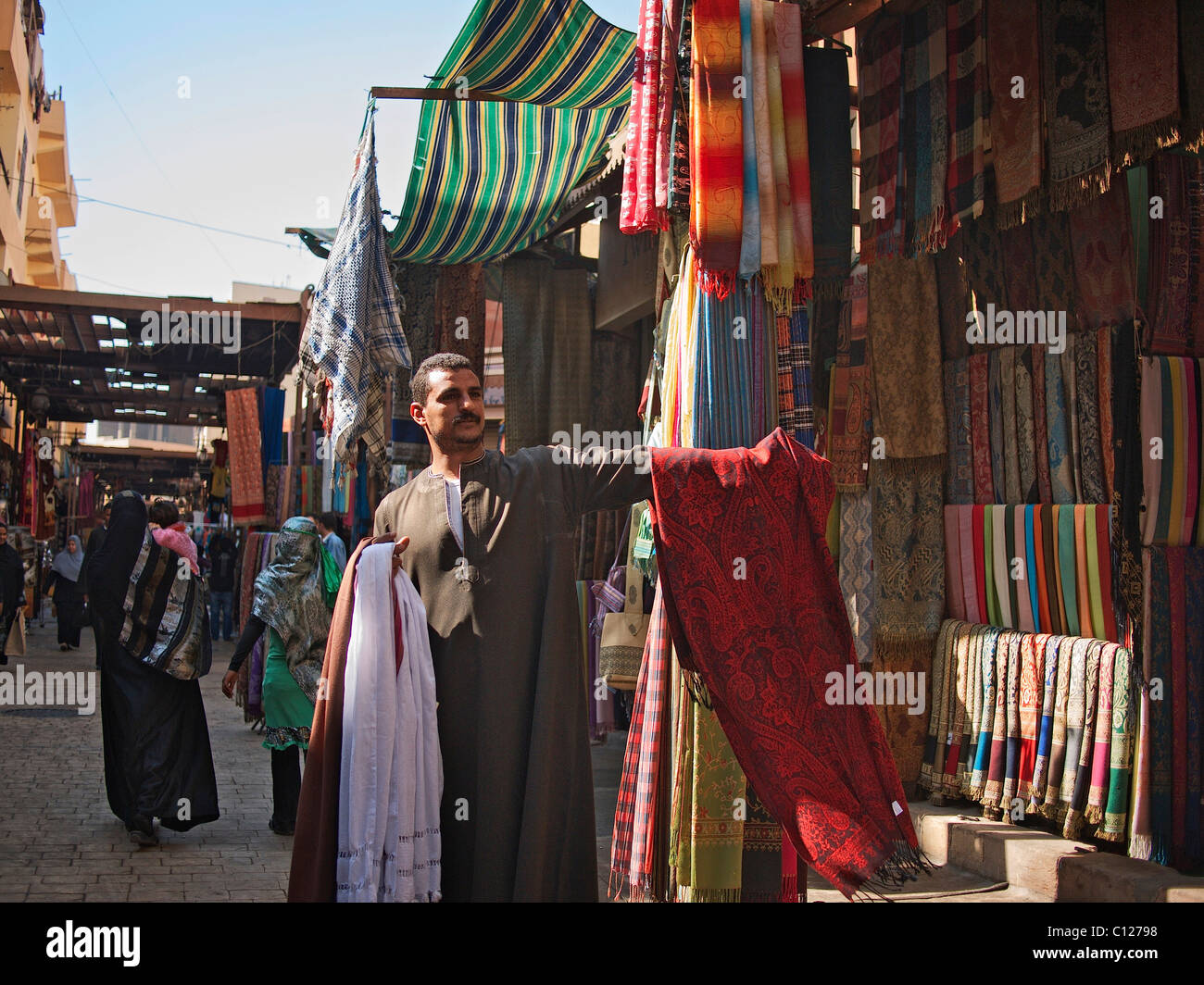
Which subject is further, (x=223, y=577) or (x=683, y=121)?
(x=223, y=577)

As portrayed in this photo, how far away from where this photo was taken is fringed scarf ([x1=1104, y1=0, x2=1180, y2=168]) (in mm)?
3795

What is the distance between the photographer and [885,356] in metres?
5.47

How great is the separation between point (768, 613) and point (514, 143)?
4.90m

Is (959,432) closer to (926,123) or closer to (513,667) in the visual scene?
(926,123)

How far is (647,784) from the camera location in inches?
149

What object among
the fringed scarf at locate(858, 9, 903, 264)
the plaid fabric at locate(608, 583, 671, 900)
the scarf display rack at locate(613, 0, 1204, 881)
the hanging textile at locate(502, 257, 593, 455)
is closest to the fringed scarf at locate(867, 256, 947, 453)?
the scarf display rack at locate(613, 0, 1204, 881)

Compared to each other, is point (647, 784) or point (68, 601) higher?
point (647, 784)

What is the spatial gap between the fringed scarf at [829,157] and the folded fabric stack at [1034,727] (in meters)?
1.90

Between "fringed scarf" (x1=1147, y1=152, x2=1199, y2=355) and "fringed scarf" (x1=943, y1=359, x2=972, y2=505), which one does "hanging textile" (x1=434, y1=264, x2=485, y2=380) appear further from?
"fringed scarf" (x1=1147, y1=152, x2=1199, y2=355)

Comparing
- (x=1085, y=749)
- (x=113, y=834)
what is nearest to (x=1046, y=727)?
(x=1085, y=749)

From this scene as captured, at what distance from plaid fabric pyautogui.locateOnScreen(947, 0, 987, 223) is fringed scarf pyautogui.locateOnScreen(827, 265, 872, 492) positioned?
3.13ft

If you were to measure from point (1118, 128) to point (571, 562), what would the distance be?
2.61 meters

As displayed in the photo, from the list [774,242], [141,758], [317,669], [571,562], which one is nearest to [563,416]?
[317,669]
